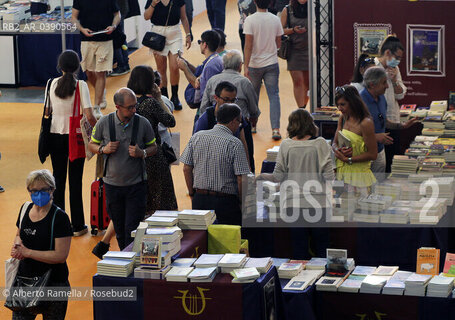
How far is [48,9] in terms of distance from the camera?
567 inches

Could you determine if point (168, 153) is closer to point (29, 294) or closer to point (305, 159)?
point (305, 159)

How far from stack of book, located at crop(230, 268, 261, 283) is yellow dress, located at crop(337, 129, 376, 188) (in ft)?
7.10

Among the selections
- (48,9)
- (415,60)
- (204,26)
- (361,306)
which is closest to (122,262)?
(361,306)

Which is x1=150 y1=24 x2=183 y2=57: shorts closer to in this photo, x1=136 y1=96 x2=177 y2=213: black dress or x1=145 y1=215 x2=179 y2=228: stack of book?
x1=136 y1=96 x2=177 y2=213: black dress

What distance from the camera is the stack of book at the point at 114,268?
5250 millimetres

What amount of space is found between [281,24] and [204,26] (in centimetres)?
822

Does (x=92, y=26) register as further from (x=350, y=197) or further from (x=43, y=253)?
(x=43, y=253)

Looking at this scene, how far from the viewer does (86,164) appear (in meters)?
10.5

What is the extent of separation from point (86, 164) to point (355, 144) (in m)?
4.29

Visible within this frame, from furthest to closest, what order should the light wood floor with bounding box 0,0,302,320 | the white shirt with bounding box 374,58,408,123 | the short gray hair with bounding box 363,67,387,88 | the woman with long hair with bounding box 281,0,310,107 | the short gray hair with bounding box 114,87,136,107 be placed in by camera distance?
the woman with long hair with bounding box 281,0,310,107
the white shirt with bounding box 374,58,408,123
the short gray hair with bounding box 363,67,387,88
the light wood floor with bounding box 0,0,302,320
the short gray hair with bounding box 114,87,136,107

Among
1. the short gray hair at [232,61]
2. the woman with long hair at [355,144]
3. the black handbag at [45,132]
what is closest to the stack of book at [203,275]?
the woman with long hair at [355,144]

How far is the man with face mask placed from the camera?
852cm

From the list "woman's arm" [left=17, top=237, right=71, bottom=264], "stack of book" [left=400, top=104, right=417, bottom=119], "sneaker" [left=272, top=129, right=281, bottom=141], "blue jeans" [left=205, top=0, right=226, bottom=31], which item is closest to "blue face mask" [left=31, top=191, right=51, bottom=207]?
"woman's arm" [left=17, top=237, right=71, bottom=264]

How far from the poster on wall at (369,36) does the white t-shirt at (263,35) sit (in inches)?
50.6
